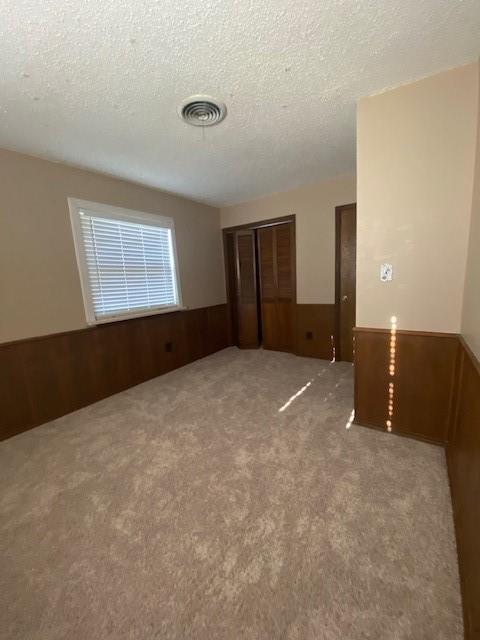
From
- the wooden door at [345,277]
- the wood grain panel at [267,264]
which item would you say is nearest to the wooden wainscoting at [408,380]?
the wooden door at [345,277]

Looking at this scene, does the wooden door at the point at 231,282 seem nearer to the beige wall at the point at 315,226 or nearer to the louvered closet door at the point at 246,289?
the louvered closet door at the point at 246,289

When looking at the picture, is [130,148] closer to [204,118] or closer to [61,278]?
[204,118]

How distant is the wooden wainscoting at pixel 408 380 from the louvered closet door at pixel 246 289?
251cm

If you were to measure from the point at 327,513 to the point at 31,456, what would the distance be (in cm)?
211

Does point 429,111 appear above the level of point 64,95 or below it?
below

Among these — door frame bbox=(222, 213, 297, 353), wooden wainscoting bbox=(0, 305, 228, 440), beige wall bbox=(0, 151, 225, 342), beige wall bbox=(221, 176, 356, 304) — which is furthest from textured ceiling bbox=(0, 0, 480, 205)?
wooden wainscoting bbox=(0, 305, 228, 440)

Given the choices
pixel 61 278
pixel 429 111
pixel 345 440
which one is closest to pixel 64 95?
pixel 61 278

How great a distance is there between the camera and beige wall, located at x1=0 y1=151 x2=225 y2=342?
2209mm

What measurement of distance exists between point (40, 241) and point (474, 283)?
3232mm

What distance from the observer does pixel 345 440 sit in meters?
1.96

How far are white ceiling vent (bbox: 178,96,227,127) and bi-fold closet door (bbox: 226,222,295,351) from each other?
2108 millimetres

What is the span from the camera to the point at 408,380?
1908 mm

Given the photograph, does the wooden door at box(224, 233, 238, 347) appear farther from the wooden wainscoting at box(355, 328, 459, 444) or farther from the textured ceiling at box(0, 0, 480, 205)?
the wooden wainscoting at box(355, 328, 459, 444)

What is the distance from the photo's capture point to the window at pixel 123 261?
8.91ft
